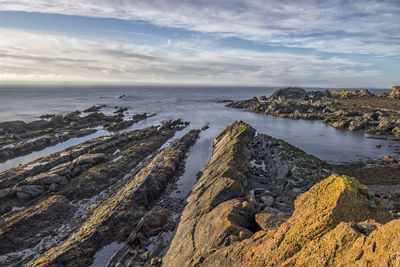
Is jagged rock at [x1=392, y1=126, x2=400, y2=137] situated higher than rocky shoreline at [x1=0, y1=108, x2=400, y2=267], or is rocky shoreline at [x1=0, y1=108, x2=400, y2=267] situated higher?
jagged rock at [x1=392, y1=126, x2=400, y2=137]

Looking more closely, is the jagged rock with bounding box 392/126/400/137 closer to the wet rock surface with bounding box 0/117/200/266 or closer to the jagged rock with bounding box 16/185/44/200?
the wet rock surface with bounding box 0/117/200/266

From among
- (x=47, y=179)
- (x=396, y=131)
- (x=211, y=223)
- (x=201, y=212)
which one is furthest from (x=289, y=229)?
(x=396, y=131)

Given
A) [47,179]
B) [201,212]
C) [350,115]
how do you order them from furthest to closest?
[350,115], [47,179], [201,212]

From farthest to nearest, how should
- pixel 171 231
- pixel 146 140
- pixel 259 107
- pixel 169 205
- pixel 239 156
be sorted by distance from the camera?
1. pixel 259 107
2. pixel 146 140
3. pixel 239 156
4. pixel 169 205
5. pixel 171 231

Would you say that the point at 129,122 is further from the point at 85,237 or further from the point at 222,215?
the point at 222,215

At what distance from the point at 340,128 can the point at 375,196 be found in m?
69.5

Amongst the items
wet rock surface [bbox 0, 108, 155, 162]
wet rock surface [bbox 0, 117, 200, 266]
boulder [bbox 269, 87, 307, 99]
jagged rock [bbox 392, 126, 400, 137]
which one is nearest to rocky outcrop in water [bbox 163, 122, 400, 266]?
wet rock surface [bbox 0, 117, 200, 266]

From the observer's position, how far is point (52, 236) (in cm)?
1980

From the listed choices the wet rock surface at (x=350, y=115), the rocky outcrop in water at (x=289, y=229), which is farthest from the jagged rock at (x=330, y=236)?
the wet rock surface at (x=350, y=115)

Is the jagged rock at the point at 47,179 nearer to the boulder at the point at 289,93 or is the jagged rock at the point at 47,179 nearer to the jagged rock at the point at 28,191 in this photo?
the jagged rock at the point at 28,191

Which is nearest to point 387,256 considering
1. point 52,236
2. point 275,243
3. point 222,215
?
point 275,243

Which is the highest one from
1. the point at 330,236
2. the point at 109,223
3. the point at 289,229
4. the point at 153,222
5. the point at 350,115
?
the point at 350,115

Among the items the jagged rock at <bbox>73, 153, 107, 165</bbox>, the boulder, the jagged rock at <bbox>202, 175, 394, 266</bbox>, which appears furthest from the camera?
the boulder

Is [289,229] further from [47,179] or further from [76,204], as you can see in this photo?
[47,179]
